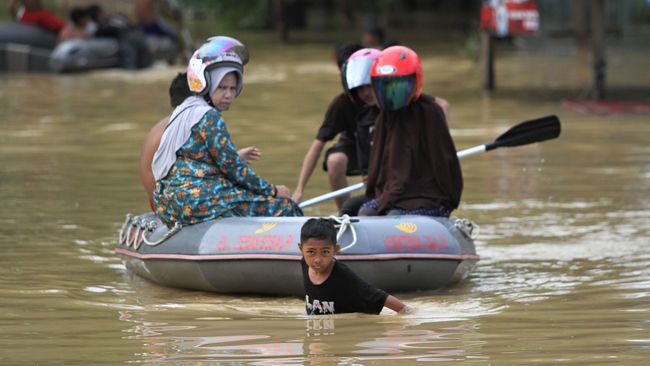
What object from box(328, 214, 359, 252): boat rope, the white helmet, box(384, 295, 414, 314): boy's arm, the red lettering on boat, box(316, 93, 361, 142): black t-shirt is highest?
the white helmet

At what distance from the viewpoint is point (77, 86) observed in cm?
2281

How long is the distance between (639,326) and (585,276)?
5.49 feet

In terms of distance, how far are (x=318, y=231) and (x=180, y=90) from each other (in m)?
1.68

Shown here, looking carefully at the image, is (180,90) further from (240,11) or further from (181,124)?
(240,11)

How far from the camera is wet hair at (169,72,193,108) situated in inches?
325

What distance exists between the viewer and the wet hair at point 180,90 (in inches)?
325

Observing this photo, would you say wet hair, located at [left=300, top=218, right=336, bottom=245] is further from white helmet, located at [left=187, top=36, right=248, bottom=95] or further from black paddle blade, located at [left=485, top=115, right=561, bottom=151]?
black paddle blade, located at [left=485, top=115, right=561, bottom=151]

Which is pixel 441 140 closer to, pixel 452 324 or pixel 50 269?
pixel 452 324

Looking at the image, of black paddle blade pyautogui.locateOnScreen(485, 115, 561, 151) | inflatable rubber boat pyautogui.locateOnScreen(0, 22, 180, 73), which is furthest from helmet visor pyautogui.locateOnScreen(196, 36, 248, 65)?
inflatable rubber boat pyautogui.locateOnScreen(0, 22, 180, 73)

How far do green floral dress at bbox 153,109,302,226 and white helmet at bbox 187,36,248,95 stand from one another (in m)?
0.18

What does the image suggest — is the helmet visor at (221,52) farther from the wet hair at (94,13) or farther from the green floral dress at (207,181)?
the wet hair at (94,13)

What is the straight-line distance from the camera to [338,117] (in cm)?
961

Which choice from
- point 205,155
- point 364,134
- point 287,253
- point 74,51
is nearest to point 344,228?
point 287,253

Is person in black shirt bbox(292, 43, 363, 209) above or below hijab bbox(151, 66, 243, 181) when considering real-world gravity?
below
